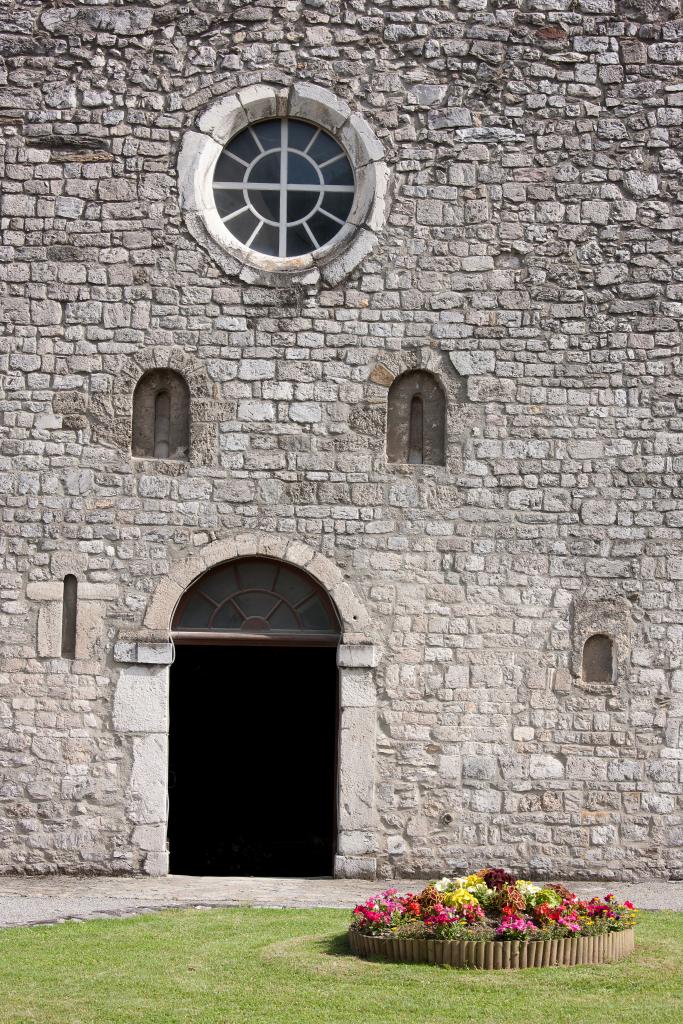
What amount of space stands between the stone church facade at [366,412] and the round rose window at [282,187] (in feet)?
0.10

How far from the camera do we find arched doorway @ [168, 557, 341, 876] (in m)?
13.9

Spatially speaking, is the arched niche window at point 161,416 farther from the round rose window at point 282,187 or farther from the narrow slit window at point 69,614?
the round rose window at point 282,187

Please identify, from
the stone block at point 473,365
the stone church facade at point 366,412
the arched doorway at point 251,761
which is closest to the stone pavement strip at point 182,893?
the stone church facade at point 366,412

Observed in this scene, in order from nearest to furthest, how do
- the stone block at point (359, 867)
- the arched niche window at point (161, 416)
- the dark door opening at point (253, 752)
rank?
the stone block at point (359, 867) → the arched niche window at point (161, 416) → the dark door opening at point (253, 752)

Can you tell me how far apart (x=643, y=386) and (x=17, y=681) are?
212 inches

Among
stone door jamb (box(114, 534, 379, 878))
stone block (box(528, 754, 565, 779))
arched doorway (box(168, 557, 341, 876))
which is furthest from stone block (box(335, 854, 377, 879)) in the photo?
arched doorway (box(168, 557, 341, 876))

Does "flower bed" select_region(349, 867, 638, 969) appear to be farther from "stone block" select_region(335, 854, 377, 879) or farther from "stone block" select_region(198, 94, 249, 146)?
"stone block" select_region(198, 94, 249, 146)

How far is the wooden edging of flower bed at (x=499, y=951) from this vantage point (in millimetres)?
6797

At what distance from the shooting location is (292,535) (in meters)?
10.1

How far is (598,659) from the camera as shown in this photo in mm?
10133

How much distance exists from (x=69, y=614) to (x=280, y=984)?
13.8ft

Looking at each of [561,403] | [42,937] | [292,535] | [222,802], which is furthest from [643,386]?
[222,802]

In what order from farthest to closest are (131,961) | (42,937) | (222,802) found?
(222,802) < (42,937) < (131,961)

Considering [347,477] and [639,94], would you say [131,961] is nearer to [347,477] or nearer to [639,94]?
[347,477]
